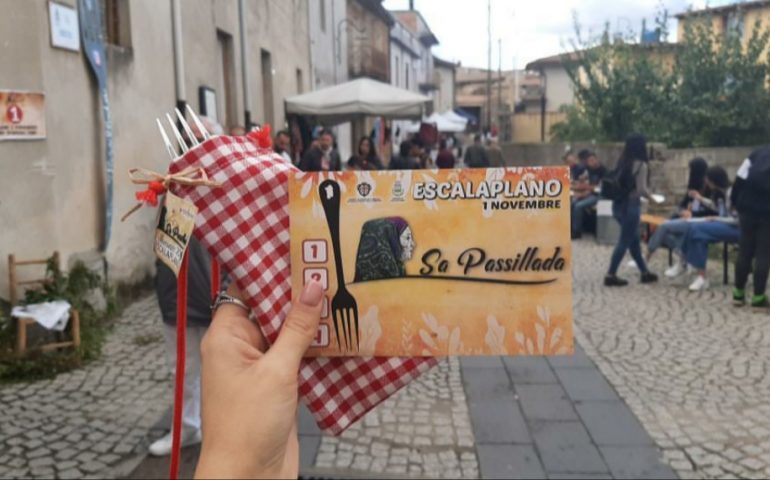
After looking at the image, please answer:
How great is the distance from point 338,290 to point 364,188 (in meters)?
0.15

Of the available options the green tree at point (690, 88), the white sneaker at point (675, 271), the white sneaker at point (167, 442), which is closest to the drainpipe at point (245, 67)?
the white sneaker at point (167, 442)

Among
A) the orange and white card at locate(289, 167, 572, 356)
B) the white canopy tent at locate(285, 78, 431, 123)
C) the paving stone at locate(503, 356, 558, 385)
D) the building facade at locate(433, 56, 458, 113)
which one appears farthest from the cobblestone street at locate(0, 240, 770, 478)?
the building facade at locate(433, 56, 458, 113)

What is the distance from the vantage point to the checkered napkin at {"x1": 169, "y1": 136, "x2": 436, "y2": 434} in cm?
108

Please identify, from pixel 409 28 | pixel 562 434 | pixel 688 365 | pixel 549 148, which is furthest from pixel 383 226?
pixel 409 28

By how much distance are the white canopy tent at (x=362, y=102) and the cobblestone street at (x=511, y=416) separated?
4.60 metres

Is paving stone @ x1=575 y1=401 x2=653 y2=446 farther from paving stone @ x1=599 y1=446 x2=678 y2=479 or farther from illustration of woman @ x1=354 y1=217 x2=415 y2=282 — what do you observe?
illustration of woman @ x1=354 y1=217 x2=415 y2=282

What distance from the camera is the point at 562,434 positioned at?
400 cm

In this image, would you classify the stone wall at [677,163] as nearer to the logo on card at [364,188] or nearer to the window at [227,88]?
the window at [227,88]

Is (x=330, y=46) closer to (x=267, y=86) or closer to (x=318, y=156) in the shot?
(x=267, y=86)

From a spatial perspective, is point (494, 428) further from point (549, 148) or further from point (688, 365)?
point (549, 148)

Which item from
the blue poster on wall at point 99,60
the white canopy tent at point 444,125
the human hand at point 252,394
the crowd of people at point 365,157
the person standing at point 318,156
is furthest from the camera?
the white canopy tent at point 444,125

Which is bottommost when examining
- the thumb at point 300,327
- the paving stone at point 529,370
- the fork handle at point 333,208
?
the paving stone at point 529,370

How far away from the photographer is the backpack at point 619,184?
7.48 metres

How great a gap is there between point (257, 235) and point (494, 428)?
329cm
